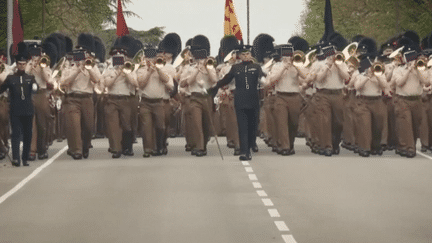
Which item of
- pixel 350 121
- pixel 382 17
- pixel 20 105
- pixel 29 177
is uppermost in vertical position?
pixel 20 105

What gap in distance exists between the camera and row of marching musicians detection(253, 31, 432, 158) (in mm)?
26000

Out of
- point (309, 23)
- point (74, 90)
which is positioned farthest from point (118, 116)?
point (309, 23)

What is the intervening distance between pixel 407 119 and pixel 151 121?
5.29 meters

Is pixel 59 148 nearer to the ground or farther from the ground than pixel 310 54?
nearer to the ground

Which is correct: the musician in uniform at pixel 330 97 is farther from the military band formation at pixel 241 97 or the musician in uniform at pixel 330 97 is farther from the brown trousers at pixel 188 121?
the brown trousers at pixel 188 121

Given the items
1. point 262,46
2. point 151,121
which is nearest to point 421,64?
point 151,121

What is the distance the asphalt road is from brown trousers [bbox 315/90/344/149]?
113 centimetres

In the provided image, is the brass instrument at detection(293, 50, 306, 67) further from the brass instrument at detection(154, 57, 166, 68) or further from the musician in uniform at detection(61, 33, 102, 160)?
the musician in uniform at detection(61, 33, 102, 160)

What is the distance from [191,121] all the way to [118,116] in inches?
62.3

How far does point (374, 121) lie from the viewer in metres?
26.4

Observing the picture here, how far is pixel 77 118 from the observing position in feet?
84.0

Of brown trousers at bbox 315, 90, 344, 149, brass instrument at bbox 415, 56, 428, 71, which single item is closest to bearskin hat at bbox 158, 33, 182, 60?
brown trousers at bbox 315, 90, 344, 149

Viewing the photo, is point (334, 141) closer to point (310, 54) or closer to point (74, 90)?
point (310, 54)

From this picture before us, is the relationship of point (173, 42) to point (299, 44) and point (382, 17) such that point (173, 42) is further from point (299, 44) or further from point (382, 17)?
point (382, 17)
